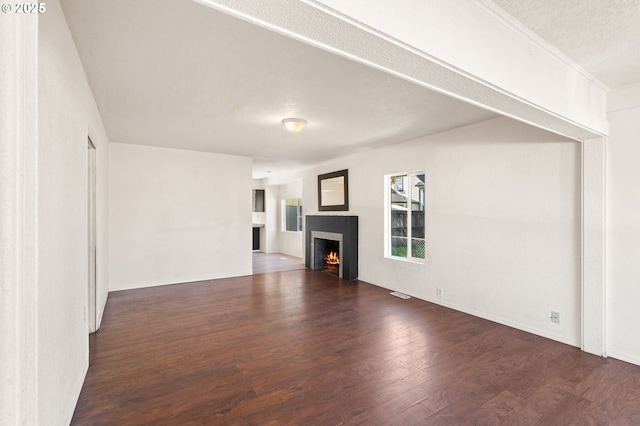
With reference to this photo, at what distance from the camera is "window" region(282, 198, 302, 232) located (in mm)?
9555

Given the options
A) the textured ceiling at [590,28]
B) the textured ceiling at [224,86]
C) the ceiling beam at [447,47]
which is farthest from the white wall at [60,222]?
the textured ceiling at [590,28]

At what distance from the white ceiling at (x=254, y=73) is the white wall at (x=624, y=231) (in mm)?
414

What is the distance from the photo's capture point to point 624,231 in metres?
2.78

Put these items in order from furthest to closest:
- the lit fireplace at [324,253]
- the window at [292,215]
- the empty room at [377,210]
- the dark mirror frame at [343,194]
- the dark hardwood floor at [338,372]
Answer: the window at [292,215] < the lit fireplace at [324,253] < the dark mirror frame at [343,194] < the dark hardwood floor at [338,372] < the empty room at [377,210]

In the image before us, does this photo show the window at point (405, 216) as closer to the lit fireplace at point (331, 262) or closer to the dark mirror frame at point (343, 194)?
the dark mirror frame at point (343, 194)

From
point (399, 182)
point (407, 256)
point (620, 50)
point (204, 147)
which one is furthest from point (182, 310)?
point (620, 50)

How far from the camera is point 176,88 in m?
2.85

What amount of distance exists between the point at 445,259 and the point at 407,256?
0.77m

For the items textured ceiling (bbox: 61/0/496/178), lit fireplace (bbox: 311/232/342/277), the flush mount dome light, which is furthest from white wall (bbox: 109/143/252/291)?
the flush mount dome light

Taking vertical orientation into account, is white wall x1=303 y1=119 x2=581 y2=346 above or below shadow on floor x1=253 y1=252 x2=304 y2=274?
above

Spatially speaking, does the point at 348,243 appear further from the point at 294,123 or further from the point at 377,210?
the point at 294,123

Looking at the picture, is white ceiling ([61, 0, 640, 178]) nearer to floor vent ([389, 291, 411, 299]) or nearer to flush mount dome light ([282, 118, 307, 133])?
flush mount dome light ([282, 118, 307, 133])

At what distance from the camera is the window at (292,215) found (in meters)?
9.55

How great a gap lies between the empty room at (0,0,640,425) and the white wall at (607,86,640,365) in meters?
0.02
